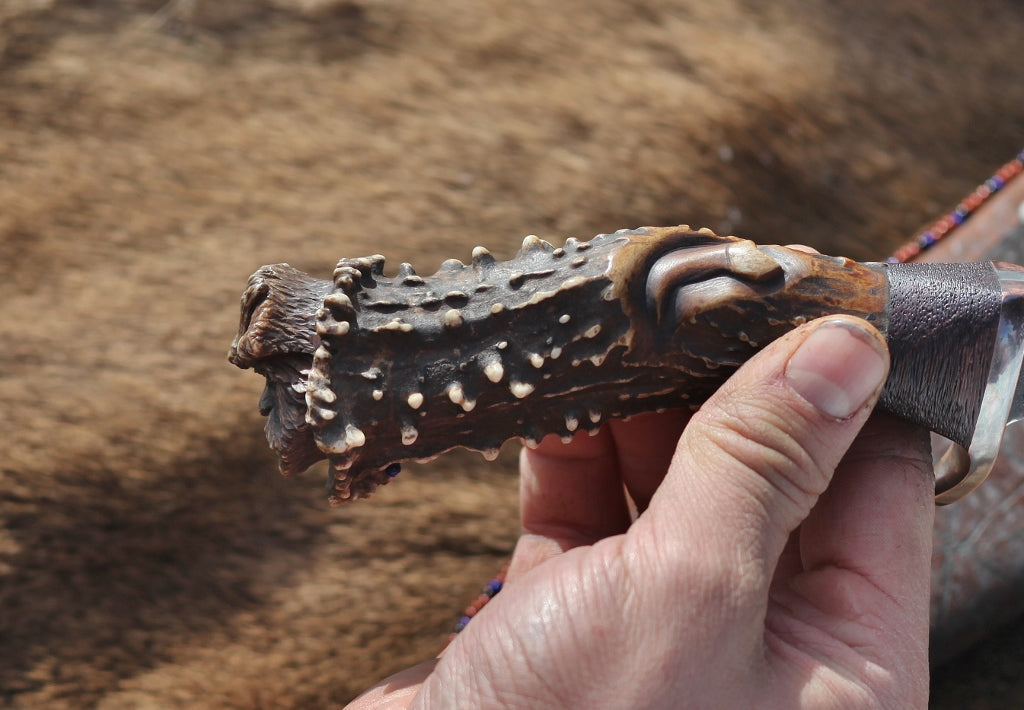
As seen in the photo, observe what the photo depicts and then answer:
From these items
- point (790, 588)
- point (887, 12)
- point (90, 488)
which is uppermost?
point (887, 12)

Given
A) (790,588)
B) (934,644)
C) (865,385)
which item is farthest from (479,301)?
(934,644)

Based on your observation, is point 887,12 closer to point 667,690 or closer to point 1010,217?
point 1010,217

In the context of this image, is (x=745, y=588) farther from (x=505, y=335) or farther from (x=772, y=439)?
(x=505, y=335)

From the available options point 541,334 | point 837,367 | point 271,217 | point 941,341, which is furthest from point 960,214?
point 271,217

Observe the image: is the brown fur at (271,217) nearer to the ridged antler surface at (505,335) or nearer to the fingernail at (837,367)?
the ridged antler surface at (505,335)

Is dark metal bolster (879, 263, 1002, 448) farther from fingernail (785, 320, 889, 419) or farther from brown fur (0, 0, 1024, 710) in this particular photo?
brown fur (0, 0, 1024, 710)

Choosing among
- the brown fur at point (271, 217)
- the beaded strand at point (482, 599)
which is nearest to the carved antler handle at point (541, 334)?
the brown fur at point (271, 217)

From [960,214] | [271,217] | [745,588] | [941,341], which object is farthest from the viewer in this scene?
[960,214]
